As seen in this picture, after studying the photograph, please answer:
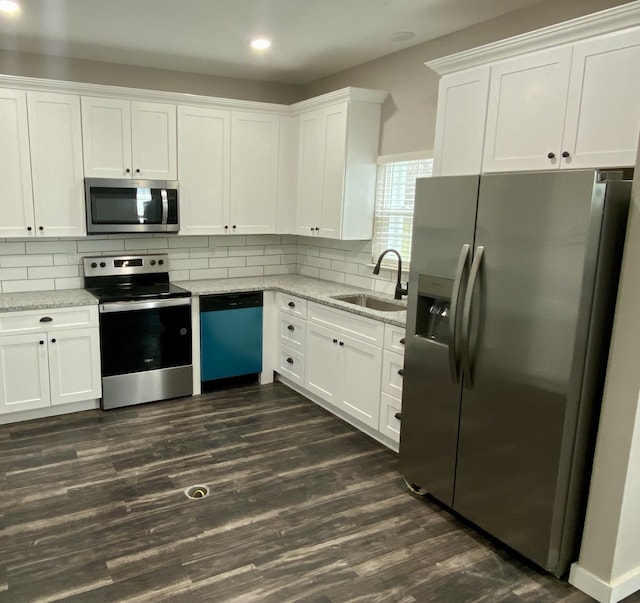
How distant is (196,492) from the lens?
2.96 meters

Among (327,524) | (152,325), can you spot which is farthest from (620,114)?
(152,325)

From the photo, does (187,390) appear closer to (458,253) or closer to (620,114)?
(458,253)

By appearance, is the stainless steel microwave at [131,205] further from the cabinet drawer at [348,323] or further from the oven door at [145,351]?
the cabinet drawer at [348,323]

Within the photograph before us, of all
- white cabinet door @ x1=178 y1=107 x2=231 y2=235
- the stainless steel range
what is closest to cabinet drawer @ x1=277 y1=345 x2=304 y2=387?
the stainless steel range

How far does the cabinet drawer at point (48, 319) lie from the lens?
3580mm

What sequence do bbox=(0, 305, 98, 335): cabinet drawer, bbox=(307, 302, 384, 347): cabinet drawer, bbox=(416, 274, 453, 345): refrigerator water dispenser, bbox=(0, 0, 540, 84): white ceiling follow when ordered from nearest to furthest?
bbox=(416, 274, 453, 345): refrigerator water dispenser < bbox=(0, 0, 540, 84): white ceiling < bbox=(307, 302, 384, 347): cabinet drawer < bbox=(0, 305, 98, 335): cabinet drawer

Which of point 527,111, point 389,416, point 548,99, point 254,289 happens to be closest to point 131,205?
point 254,289

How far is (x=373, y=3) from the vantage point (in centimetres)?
293

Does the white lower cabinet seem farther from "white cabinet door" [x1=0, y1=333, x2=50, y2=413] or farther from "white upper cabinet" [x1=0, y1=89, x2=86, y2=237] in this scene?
"white upper cabinet" [x1=0, y1=89, x2=86, y2=237]

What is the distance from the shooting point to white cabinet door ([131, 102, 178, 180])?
411 centimetres

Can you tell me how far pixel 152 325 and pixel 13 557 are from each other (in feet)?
6.44

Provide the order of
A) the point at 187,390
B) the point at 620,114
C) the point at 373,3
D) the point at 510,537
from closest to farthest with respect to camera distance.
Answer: the point at 620,114
the point at 510,537
the point at 373,3
the point at 187,390

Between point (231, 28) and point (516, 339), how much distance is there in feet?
8.68

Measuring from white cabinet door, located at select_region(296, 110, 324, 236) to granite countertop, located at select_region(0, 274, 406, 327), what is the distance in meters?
0.50
